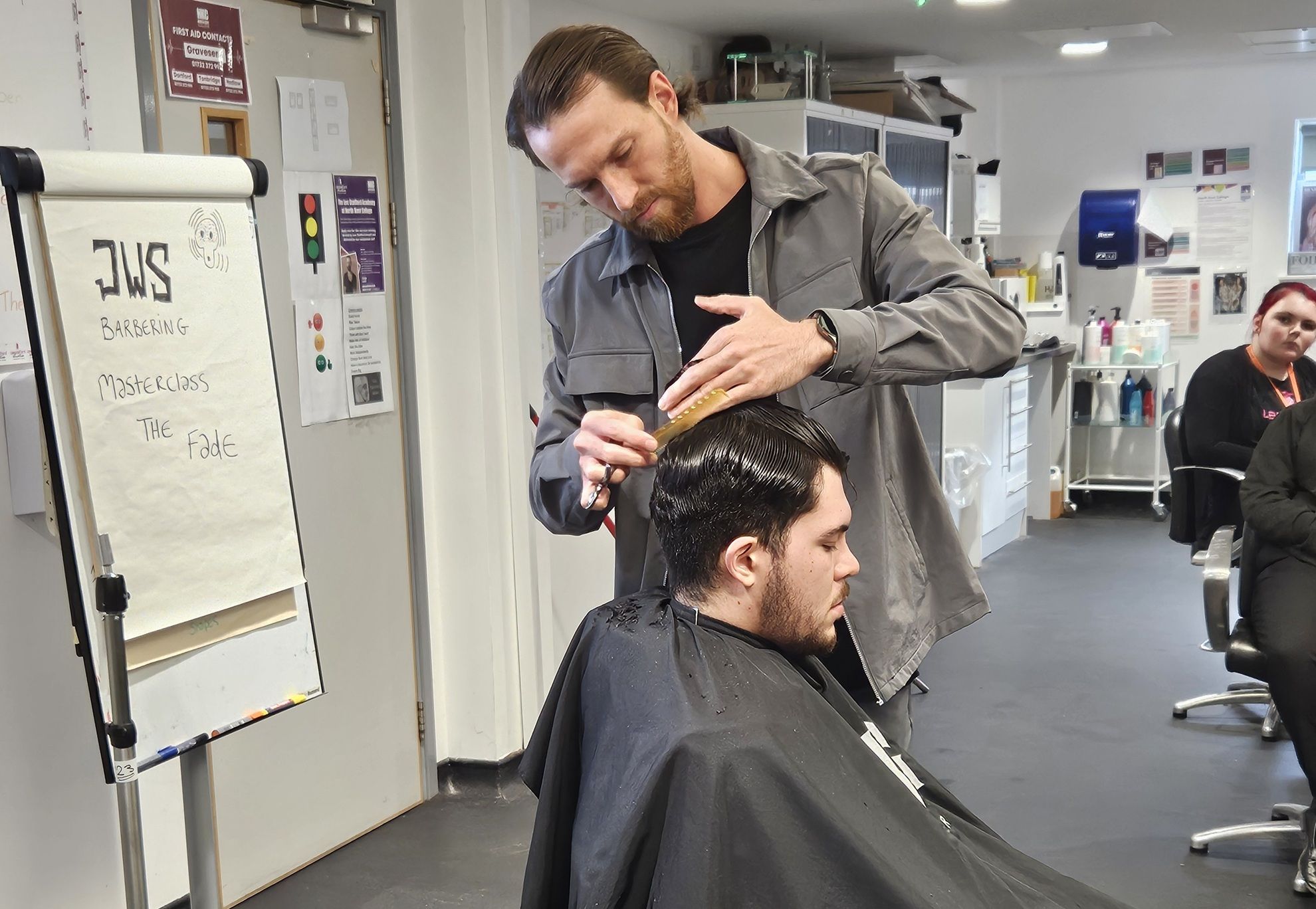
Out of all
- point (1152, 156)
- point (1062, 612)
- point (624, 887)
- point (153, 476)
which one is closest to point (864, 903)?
point (624, 887)

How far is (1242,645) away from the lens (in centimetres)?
296

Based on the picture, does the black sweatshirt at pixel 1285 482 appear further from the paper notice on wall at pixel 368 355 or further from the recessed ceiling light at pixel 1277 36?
the recessed ceiling light at pixel 1277 36

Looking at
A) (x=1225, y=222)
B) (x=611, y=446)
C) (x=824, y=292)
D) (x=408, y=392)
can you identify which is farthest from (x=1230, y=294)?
(x=611, y=446)

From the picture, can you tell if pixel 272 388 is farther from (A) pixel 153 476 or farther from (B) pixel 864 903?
(B) pixel 864 903

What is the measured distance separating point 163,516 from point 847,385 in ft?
3.90

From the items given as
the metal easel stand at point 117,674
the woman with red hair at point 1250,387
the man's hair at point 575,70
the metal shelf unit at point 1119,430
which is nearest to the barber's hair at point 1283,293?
the woman with red hair at point 1250,387

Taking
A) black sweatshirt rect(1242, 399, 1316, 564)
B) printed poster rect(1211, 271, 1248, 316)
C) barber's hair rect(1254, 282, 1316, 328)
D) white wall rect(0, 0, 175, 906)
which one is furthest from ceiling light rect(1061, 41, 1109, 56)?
white wall rect(0, 0, 175, 906)

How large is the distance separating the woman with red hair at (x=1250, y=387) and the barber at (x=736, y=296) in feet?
8.74

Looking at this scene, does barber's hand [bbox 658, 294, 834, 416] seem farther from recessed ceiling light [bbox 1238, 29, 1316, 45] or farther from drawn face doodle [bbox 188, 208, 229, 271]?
recessed ceiling light [bbox 1238, 29, 1316, 45]

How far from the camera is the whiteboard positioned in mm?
1857

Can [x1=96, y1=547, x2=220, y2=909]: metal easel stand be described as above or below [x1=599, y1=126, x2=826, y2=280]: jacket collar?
below

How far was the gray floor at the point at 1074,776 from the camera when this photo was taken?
295 centimetres

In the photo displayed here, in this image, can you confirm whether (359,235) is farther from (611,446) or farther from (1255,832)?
(1255,832)

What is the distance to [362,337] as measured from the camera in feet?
10.3
